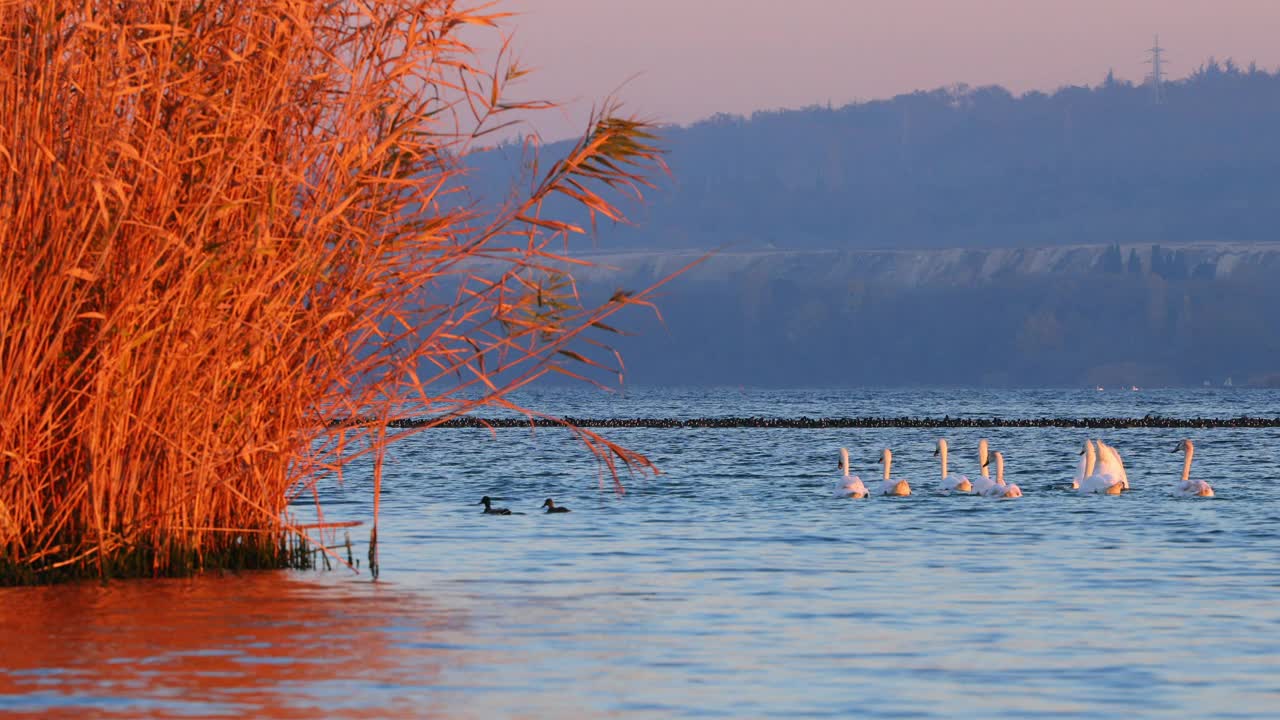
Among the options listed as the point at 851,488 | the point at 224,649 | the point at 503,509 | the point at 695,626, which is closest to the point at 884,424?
the point at 851,488

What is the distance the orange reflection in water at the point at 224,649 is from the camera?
10.6 meters

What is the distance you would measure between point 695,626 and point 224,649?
352 cm

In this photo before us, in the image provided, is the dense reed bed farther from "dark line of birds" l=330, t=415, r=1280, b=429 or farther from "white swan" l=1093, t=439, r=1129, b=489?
"dark line of birds" l=330, t=415, r=1280, b=429

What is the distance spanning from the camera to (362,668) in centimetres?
1188

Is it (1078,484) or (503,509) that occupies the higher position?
(503,509)

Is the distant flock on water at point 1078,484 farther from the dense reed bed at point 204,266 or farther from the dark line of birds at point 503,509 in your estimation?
the dense reed bed at point 204,266

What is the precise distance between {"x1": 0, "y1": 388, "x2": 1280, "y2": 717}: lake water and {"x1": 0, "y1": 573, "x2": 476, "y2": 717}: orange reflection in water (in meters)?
0.03

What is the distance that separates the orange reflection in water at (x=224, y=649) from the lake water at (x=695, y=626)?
0.03m

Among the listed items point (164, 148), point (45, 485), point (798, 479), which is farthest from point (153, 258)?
point (798, 479)

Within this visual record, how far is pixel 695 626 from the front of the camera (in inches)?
573

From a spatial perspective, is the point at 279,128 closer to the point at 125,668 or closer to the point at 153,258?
the point at 153,258

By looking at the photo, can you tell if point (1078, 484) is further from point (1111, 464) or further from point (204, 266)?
point (204, 266)

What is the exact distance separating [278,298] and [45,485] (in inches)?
80.8

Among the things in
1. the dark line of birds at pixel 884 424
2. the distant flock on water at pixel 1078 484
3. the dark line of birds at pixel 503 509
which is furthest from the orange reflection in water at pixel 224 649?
the dark line of birds at pixel 884 424
